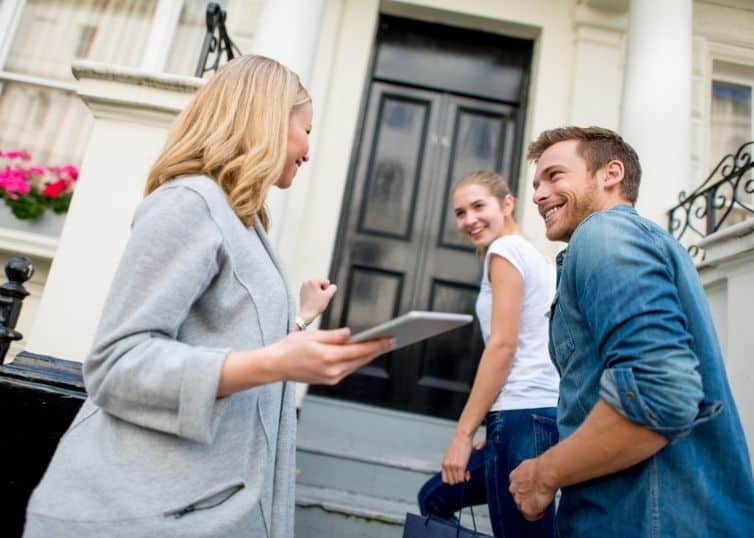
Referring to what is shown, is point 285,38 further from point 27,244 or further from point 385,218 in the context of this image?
point 27,244

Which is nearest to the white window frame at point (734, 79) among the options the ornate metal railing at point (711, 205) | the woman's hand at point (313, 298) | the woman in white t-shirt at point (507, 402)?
the ornate metal railing at point (711, 205)

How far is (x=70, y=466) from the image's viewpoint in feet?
3.15

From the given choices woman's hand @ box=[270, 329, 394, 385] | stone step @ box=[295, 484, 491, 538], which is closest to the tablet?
woman's hand @ box=[270, 329, 394, 385]

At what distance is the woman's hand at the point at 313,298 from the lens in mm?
1625

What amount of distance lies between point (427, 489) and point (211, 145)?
5.34 feet

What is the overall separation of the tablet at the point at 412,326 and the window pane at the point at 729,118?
4.97 metres

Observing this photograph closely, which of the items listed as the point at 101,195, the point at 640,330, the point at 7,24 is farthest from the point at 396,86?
the point at 640,330

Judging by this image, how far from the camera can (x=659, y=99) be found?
11.5 feet

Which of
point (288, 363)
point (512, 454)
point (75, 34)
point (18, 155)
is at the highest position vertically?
point (75, 34)

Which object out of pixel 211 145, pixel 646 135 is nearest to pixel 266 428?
pixel 211 145

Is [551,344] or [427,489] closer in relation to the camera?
[551,344]

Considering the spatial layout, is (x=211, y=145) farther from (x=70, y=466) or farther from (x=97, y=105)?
(x=97, y=105)

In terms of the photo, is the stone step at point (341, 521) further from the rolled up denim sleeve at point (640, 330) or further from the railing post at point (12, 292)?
the rolled up denim sleeve at point (640, 330)

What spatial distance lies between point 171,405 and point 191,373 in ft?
0.23
